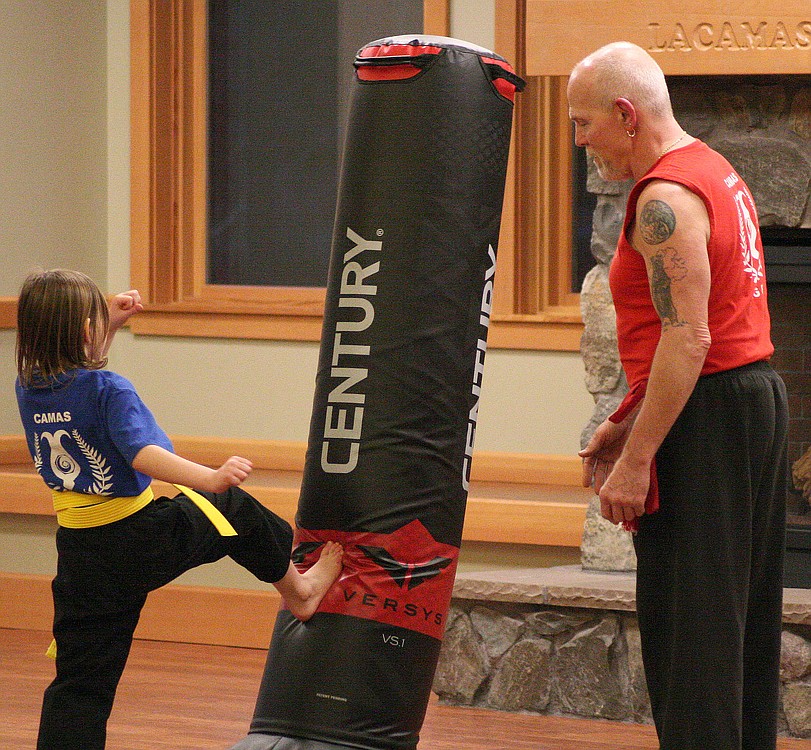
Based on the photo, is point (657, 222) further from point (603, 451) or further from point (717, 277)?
point (603, 451)

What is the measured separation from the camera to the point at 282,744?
8.59 ft

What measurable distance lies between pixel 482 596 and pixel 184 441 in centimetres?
203

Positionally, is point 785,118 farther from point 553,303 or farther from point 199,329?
point 199,329

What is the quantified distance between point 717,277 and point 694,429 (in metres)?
0.24

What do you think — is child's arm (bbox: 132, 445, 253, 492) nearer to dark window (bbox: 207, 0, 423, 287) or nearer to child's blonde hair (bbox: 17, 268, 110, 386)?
child's blonde hair (bbox: 17, 268, 110, 386)

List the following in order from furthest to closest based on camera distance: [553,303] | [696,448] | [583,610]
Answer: [553,303], [583,610], [696,448]

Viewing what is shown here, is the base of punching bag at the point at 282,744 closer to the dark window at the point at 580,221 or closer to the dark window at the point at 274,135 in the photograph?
the dark window at the point at 580,221

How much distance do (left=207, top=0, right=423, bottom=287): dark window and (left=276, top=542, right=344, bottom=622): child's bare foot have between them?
9.76ft

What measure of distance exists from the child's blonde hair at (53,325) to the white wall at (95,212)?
8.74 ft

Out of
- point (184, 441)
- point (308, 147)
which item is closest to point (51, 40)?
point (308, 147)

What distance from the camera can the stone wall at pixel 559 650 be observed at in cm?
365

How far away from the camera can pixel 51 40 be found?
5531 mm

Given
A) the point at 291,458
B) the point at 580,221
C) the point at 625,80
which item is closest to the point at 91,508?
the point at 625,80

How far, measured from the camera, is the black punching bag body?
8.67ft
